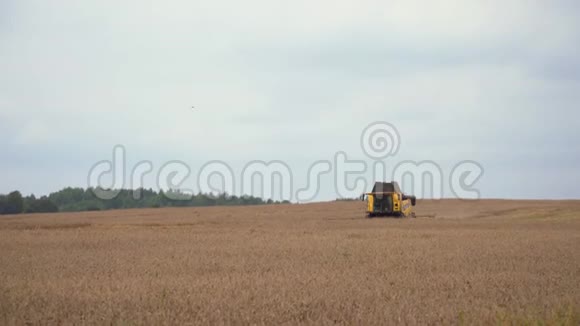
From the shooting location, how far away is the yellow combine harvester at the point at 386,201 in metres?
44.6

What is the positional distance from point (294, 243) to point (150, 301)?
12032 millimetres

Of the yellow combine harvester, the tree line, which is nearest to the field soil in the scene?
the yellow combine harvester

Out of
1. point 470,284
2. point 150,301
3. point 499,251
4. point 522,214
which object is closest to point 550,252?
point 499,251

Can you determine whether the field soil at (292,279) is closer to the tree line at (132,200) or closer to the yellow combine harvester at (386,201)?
the yellow combine harvester at (386,201)

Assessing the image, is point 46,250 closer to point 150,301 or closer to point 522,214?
point 150,301

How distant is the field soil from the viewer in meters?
10.9

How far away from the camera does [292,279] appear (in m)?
14.7

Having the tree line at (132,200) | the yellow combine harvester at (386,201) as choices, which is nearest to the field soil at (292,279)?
the yellow combine harvester at (386,201)

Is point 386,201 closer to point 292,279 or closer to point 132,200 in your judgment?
point 292,279

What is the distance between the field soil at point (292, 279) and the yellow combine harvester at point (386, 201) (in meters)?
17.5

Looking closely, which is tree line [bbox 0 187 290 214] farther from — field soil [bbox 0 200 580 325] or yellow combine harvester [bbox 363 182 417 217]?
field soil [bbox 0 200 580 325]

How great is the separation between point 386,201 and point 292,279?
100.0ft

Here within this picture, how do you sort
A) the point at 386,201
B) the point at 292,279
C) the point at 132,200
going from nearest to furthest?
the point at 292,279 < the point at 386,201 < the point at 132,200

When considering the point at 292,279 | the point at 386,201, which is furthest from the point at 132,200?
the point at 292,279
